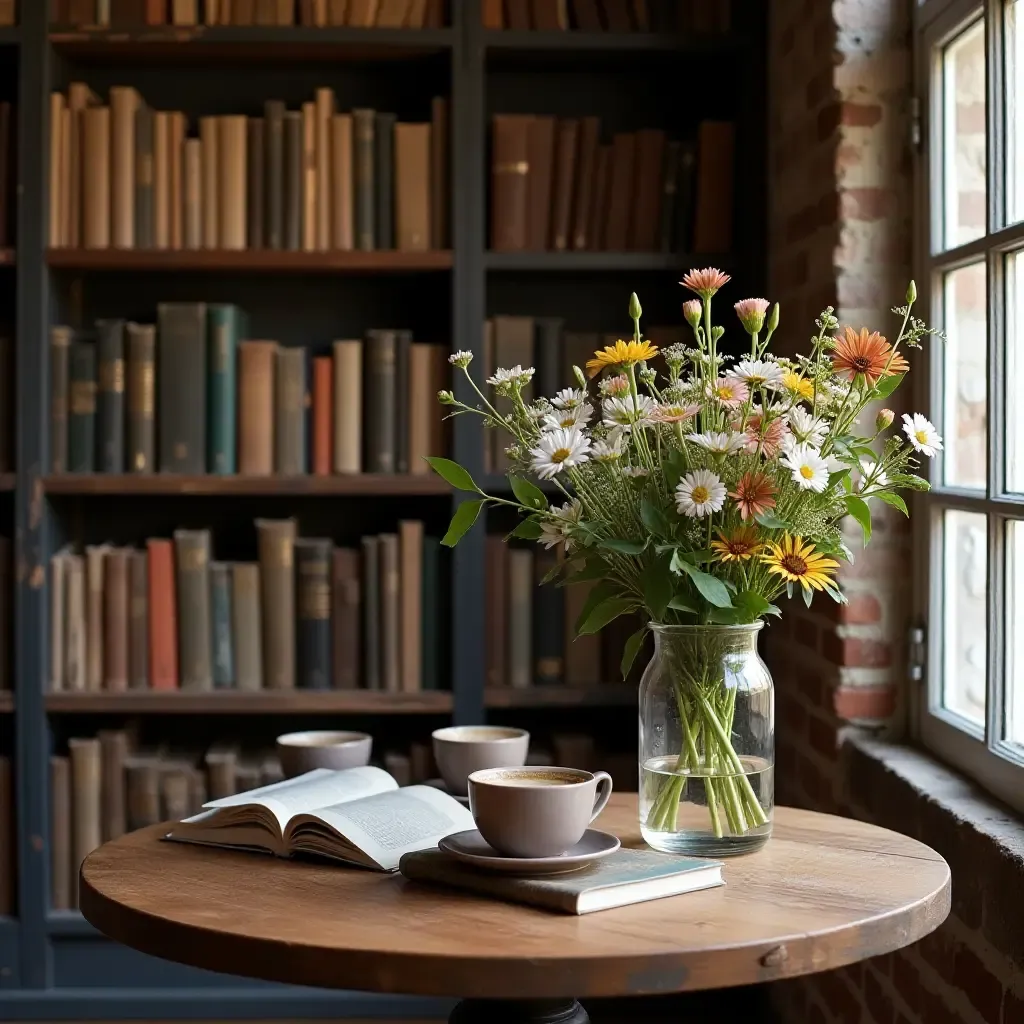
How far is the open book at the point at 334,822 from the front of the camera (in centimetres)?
145

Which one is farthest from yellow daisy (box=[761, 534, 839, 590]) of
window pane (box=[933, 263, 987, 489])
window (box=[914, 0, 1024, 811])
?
window pane (box=[933, 263, 987, 489])

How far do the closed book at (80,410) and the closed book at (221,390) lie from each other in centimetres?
24

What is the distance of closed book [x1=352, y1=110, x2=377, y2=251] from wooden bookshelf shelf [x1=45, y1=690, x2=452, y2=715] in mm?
900

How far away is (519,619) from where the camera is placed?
2.86 meters

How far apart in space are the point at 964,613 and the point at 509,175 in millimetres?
1282

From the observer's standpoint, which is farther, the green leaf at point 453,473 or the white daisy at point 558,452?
the green leaf at point 453,473

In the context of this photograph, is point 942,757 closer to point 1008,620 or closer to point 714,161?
point 1008,620

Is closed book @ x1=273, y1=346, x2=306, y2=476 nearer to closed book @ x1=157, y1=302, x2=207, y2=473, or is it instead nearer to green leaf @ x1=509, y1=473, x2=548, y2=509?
closed book @ x1=157, y1=302, x2=207, y2=473

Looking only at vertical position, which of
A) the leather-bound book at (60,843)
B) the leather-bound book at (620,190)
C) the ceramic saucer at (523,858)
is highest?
the leather-bound book at (620,190)

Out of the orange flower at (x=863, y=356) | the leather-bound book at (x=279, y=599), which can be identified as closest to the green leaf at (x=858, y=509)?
the orange flower at (x=863, y=356)

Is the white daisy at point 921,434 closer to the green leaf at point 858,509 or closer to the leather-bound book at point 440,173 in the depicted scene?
the green leaf at point 858,509

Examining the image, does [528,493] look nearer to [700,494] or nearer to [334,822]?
[700,494]

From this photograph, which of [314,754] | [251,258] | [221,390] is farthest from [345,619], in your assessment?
[314,754]

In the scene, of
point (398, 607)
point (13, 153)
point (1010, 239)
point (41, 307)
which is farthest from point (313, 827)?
point (13, 153)
